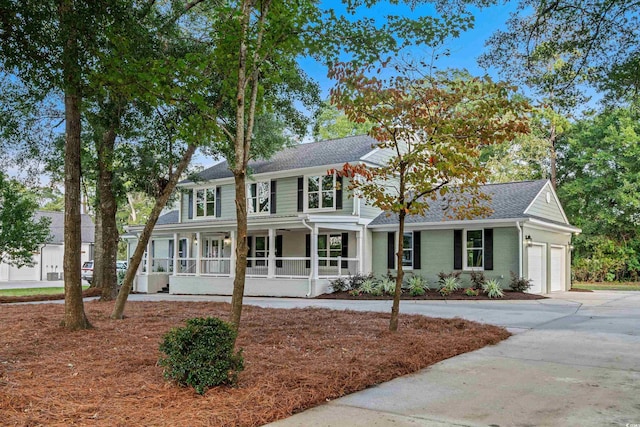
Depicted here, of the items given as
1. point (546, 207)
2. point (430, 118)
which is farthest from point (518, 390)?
point (546, 207)

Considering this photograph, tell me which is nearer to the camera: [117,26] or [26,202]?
[117,26]

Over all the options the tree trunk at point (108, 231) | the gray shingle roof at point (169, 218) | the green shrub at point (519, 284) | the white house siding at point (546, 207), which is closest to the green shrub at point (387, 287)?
the green shrub at point (519, 284)

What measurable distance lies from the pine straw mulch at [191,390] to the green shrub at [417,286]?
7918mm

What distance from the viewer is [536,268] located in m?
18.8

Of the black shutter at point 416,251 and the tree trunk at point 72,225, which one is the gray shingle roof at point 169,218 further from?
the tree trunk at point 72,225

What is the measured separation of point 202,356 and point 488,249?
1492 cm

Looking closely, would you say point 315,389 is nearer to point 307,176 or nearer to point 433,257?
point 433,257

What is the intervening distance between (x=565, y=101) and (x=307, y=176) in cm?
1365

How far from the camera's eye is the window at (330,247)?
2111 cm

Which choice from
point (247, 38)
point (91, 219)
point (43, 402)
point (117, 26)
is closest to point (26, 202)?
point (117, 26)

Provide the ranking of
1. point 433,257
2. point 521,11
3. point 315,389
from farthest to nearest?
point 433,257
point 521,11
point 315,389

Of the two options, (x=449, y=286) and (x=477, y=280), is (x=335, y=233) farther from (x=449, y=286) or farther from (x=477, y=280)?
(x=477, y=280)

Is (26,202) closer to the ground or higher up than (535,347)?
higher up

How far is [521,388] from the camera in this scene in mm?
5203
